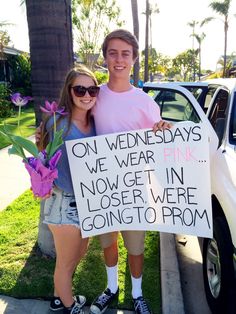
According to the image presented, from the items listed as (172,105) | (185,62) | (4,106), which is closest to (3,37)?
(4,106)

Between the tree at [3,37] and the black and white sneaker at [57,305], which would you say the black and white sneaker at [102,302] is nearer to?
the black and white sneaker at [57,305]

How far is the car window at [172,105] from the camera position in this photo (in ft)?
14.1

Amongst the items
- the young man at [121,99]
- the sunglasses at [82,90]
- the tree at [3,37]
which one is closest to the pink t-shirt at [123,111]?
the young man at [121,99]

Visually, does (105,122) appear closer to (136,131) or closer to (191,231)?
(136,131)

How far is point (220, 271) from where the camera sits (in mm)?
2693

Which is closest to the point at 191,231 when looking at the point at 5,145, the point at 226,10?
the point at 5,145

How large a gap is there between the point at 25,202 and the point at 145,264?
2337 millimetres

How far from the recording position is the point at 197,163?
8.31 ft

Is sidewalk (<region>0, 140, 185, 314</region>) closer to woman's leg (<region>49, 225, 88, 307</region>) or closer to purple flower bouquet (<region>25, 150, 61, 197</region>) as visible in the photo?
woman's leg (<region>49, 225, 88, 307</region>)

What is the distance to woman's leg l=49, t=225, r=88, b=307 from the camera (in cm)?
240

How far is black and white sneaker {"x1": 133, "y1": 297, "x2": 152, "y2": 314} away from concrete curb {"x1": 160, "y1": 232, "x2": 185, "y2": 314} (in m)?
0.15

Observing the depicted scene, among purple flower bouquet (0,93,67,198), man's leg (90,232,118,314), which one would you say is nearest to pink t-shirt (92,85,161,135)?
purple flower bouquet (0,93,67,198)

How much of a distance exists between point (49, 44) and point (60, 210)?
5.19 ft

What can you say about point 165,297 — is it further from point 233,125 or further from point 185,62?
point 185,62
